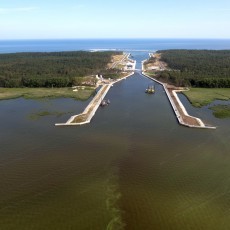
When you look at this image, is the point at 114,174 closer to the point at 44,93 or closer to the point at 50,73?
the point at 44,93

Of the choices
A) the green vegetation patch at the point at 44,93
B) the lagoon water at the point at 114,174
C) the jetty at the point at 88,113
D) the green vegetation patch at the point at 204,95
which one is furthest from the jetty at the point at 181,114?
the green vegetation patch at the point at 44,93


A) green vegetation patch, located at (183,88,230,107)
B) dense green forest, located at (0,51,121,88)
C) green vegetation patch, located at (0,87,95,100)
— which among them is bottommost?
green vegetation patch, located at (0,87,95,100)

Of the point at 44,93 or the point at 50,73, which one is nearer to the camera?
the point at 44,93

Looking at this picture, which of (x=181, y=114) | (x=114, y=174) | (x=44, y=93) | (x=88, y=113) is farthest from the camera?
(x=44, y=93)

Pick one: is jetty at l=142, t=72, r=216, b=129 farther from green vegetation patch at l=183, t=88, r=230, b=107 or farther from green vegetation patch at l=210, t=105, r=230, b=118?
green vegetation patch at l=210, t=105, r=230, b=118

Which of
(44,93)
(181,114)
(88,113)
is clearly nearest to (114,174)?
(88,113)

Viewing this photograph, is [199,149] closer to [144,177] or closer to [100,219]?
[144,177]

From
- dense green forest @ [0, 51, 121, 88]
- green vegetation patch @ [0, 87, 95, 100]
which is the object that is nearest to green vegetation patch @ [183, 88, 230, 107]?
green vegetation patch @ [0, 87, 95, 100]
